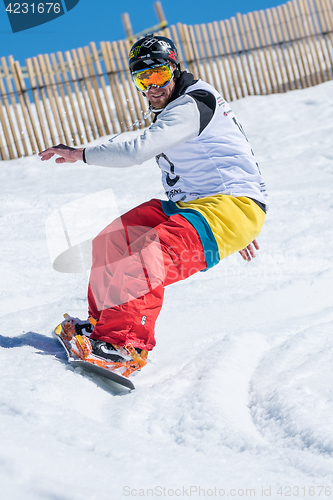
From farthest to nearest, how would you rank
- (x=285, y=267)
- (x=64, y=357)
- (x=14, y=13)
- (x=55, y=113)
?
1. (x=55, y=113)
2. (x=14, y=13)
3. (x=285, y=267)
4. (x=64, y=357)

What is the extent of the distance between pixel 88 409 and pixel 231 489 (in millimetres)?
640

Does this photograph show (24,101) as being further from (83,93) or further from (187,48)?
(187,48)

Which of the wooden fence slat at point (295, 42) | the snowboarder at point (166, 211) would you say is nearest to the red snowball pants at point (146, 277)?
the snowboarder at point (166, 211)

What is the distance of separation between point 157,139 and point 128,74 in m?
6.76

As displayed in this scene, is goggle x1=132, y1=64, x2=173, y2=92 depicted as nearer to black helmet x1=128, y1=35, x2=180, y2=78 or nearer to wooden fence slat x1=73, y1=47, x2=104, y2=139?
black helmet x1=128, y1=35, x2=180, y2=78

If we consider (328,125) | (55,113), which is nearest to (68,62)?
(55,113)

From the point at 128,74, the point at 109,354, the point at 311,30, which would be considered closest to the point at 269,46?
the point at 311,30

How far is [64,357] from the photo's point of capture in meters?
2.00

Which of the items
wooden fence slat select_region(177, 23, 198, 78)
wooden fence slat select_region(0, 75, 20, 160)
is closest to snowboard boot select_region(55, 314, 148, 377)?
wooden fence slat select_region(0, 75, 20, 160)

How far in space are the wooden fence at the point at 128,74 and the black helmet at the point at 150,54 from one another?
5.27m

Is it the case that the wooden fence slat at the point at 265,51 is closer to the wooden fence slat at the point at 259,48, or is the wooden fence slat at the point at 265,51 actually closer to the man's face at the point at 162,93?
the wooden fence slat at the point at 259,48

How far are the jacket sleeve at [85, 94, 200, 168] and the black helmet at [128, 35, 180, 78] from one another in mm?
335

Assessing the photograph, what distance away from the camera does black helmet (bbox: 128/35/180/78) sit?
6.75ft

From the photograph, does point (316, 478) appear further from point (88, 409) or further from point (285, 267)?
point (285, 267)
